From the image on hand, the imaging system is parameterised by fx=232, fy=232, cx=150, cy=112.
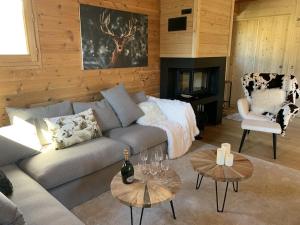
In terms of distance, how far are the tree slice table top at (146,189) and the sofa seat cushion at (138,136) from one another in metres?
0.69

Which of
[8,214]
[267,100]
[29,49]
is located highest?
[29,49]

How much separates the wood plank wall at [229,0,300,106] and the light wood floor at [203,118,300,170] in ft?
4.92

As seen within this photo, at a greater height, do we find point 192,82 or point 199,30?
point 199,30

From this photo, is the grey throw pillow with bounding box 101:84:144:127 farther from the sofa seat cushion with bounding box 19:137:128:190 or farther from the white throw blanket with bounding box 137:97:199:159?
the sofa seat cushion with bounding box 19:137:128:190

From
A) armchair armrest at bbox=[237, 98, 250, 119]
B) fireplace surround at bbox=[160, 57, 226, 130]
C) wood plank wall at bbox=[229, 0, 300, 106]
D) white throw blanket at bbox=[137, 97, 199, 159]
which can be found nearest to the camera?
white throw blanket at bbox=[137, 97, 199, 159]

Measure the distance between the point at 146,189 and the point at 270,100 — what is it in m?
2.80

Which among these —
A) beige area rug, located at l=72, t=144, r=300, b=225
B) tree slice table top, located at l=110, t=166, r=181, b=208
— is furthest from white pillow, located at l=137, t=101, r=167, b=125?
tree slice table top, located at l=110, t=166, r=181, b=208

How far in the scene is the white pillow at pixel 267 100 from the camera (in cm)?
351

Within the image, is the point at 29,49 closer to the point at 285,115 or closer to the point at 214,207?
the point at 214,207

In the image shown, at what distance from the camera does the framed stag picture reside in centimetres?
295

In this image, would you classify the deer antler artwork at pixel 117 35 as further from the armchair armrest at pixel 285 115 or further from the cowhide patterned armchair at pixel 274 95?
the armchair armrest at pixel 285 115

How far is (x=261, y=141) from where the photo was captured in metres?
3.64

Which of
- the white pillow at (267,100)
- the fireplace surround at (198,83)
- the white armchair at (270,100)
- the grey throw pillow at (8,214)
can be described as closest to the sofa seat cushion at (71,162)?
the grey throw pillow at (8,214)

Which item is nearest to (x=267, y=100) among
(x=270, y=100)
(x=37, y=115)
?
(x=270, y=100)
